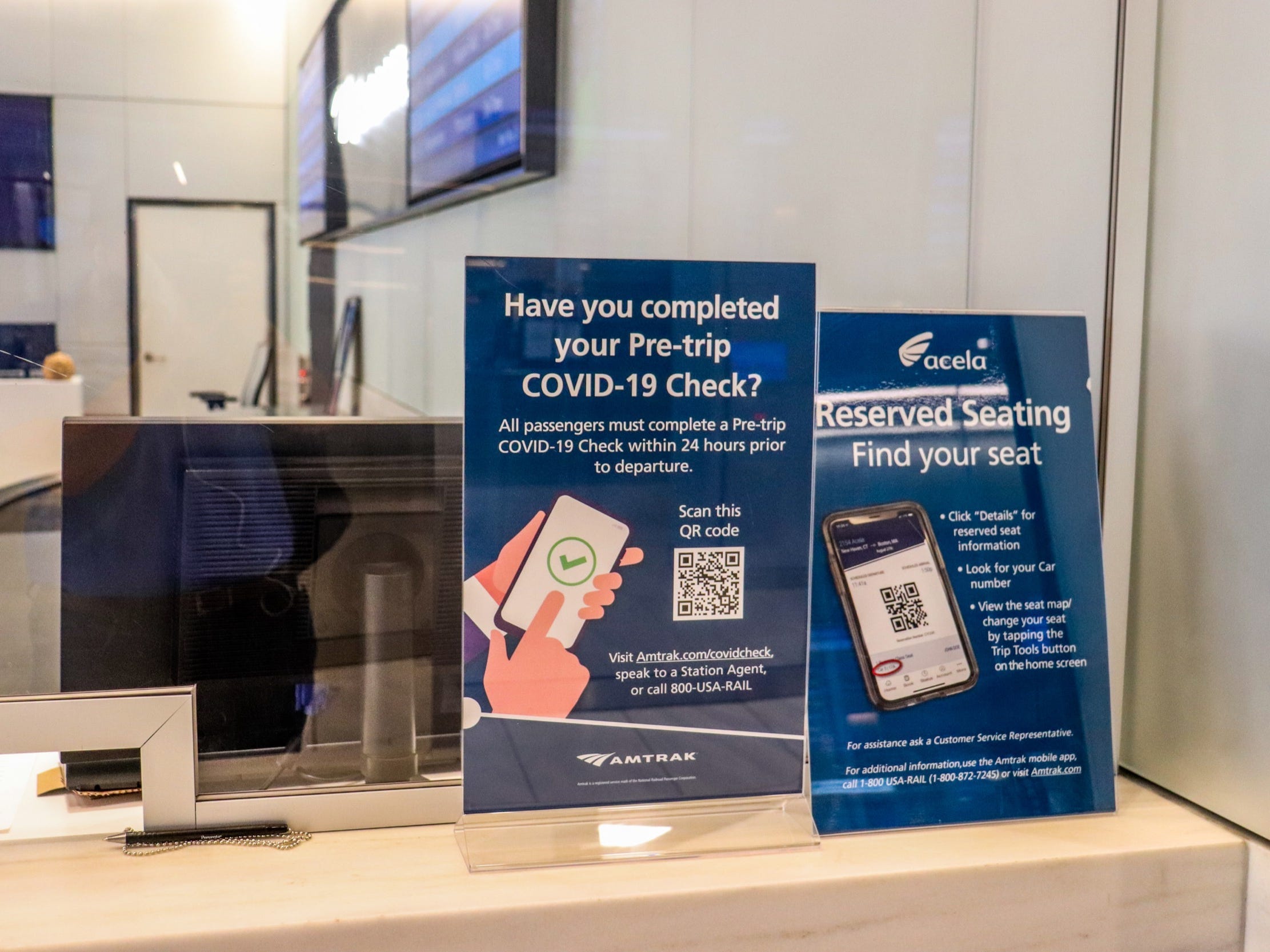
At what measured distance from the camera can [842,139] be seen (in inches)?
51.9

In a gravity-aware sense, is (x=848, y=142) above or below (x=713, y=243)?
above

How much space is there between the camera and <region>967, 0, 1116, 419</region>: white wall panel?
128 cm

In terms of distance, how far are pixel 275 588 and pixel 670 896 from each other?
523 millimetres

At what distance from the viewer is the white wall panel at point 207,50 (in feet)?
3.98

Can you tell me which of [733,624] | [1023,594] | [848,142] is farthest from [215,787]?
[848,142]

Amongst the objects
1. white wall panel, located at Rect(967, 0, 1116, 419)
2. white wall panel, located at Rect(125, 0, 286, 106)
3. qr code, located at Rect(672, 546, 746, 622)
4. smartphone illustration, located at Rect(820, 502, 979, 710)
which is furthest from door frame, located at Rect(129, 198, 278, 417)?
white wall panel, located at Rect(967, 0, 1116, 419)

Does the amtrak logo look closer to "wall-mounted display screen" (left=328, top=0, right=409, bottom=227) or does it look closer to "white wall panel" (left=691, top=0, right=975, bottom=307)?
"white wall panel" (left=691, top=0, right=975, bottom=307)

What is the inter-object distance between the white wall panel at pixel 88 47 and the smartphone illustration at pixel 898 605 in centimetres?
96

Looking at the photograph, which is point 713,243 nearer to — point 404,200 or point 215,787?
point 404,200

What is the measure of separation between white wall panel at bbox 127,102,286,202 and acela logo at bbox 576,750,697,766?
0.76 m

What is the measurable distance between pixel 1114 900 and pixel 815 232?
0.83 meters

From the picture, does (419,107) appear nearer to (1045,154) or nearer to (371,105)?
(371,105)

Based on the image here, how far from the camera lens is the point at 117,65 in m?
1.20

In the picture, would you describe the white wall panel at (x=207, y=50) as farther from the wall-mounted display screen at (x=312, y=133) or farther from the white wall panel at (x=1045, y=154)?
the white wall panel at (x=1045, y=154)
